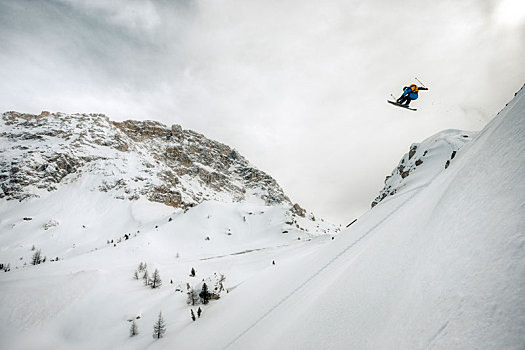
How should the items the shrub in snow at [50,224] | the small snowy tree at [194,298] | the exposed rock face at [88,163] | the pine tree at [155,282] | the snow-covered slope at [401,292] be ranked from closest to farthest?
the snow-covered slope at [401,292], the small snowy tree at [194,298], the pine tree at [155,282], the shrub in snow at [50,224], the exposed rock face at [88,163]

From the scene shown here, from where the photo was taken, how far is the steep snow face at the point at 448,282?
1.63 m

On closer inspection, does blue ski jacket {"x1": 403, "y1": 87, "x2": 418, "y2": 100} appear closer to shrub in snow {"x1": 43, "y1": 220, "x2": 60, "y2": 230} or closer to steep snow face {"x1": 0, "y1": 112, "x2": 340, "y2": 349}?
steep snow face {"x1": 0, "y1": 112, "x2": 340, "y2": 349}

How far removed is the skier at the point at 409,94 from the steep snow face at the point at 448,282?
12698 mm

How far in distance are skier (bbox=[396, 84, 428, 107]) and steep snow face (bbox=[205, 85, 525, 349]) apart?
12698mm

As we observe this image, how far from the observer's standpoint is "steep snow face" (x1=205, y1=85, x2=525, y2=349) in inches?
64.4

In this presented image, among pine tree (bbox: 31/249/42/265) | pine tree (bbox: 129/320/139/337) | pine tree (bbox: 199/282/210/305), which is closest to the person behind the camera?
pine tree (bbox: 129/320/139/337)

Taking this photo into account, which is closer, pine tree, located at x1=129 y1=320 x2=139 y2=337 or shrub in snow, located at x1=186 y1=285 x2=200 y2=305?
pine tree, located at x1=129 y1=320 x2=139 y2=337

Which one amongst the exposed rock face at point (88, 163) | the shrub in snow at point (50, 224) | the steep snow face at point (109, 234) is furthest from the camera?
the exposed rock face at point (88, 163)

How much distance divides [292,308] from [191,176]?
160 m

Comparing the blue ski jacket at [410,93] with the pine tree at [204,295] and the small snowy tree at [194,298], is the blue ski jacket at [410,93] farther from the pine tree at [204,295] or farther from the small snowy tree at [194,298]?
the small snowy tree at [194,298]

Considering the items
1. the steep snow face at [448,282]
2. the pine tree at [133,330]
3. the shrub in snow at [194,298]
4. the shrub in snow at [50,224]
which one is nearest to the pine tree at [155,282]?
the shrub in snow at [194,298]

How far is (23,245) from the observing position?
2237 inches

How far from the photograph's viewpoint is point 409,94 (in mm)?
14438

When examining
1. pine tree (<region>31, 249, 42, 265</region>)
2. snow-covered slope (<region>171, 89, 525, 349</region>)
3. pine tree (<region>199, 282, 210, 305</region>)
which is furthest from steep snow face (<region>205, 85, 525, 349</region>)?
pine tree (<region>31, 249, 42, 265</region>)
